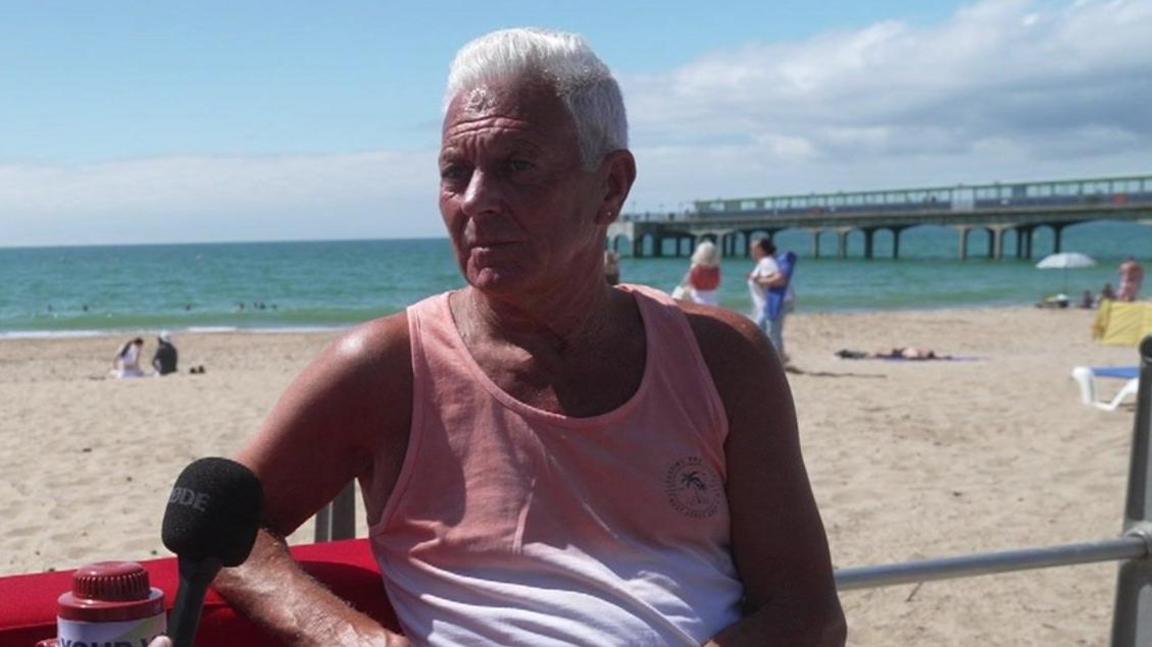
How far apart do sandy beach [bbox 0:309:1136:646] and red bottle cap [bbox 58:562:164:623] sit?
3.80m

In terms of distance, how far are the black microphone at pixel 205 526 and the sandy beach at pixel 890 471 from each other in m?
3.72

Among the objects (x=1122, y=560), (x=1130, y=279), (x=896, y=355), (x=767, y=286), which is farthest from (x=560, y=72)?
(x=1130, y=279)

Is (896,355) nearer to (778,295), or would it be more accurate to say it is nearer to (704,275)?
(778,295)

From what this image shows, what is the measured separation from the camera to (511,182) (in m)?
1.93

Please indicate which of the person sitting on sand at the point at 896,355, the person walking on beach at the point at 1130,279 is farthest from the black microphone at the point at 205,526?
the person walking on beach at the point at 1130,279

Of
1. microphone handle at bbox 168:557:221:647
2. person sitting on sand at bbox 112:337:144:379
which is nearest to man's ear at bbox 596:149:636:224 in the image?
microphone handle at bbox 168:557:221:647

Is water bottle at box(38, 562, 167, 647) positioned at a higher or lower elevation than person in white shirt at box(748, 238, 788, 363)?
Answer: higher

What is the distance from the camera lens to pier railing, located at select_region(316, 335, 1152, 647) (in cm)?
271

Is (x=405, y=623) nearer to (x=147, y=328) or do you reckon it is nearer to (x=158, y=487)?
(x=158, y=487)

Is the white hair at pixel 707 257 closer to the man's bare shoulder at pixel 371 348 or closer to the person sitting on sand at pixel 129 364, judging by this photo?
the person sitting on sand at pixel 129 364

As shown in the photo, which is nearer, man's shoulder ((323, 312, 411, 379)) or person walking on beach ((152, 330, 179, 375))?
man's shoulder ((323, 312, 411, 379))

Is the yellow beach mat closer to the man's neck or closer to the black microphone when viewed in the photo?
the man's neck

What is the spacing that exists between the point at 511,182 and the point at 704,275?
35.9 ft

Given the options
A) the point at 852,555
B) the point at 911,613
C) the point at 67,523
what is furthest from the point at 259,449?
the point at 67,523
